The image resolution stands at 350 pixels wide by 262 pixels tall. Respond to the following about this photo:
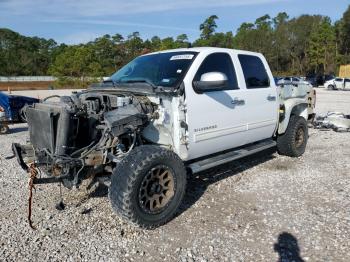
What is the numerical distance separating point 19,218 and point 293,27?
218 feet

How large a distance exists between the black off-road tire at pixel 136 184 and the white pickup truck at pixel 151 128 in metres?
0.01

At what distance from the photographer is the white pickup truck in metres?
4.22

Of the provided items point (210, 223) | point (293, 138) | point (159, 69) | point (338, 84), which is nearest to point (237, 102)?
point (159, 69)

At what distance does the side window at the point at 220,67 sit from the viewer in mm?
5258

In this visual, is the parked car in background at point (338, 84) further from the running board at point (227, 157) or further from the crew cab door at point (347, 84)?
the running board at point (227, 157)

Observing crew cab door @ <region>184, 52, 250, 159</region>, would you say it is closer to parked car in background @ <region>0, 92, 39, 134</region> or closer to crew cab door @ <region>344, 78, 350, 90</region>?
parked car in background @ <region>0, 92, 39, 134</region>

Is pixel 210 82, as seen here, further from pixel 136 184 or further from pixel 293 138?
pixel 293 138

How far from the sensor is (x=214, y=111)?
5203mm

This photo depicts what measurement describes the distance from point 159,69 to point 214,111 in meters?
0.98

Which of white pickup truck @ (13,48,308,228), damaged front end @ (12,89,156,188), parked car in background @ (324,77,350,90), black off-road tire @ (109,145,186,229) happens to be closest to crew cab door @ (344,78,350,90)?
parked car in background @ (324,77,350,90)

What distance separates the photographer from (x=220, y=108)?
5301 mm

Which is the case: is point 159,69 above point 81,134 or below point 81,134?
above

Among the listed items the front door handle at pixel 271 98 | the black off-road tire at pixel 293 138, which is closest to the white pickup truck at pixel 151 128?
the front door handle at pixel 271 98

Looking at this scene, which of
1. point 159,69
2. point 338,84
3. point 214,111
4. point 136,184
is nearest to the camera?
point 136,184
